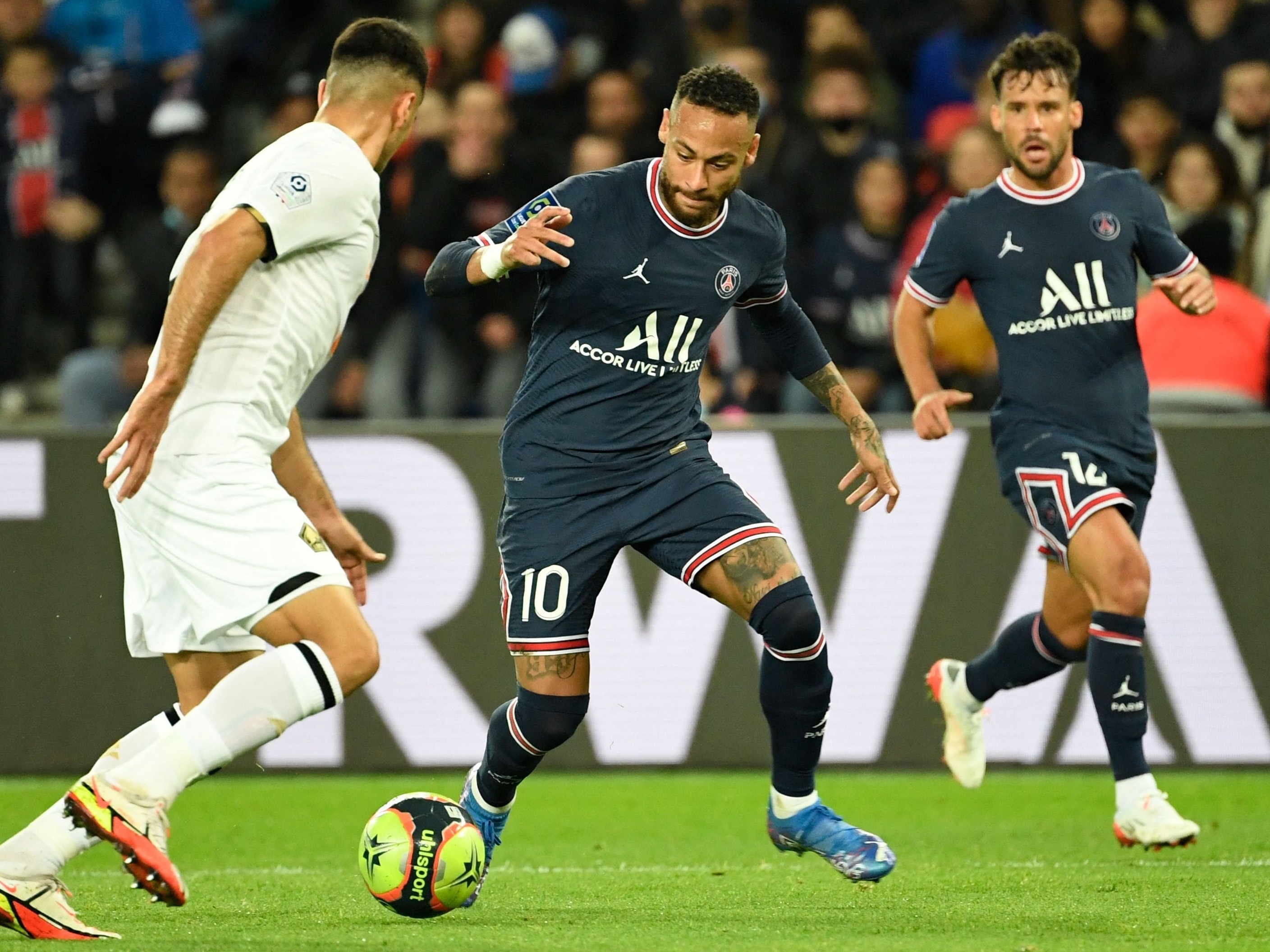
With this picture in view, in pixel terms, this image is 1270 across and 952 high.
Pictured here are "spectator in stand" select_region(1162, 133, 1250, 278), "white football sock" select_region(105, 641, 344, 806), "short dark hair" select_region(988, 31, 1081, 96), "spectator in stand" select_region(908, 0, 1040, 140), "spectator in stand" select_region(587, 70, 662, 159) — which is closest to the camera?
"white football sock" select_region(105, 641, 344, 806)

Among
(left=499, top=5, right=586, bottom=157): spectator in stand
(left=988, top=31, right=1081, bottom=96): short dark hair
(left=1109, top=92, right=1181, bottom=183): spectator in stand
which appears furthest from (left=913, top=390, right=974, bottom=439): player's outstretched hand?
(left=499, top=5, right=586, bottom=157): spectator in stand

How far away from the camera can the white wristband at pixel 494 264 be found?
4789mm

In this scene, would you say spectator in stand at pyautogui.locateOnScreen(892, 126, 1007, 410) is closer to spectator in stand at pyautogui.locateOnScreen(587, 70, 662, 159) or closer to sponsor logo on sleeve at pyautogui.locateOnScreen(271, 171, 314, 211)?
spectator in stand at pyautogui.locateOnScreen(587, 70, 662, 159)

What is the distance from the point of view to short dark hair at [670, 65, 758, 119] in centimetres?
505

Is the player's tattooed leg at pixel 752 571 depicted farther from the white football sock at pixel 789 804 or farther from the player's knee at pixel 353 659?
the player's knee at pixel 353 659

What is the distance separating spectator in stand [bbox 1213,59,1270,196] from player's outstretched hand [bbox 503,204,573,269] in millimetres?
6012

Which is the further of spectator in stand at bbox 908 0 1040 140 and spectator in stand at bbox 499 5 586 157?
spectator in stand at bbox 499 5 586 157

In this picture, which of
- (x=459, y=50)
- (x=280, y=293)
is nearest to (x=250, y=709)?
(x=280, y=293)

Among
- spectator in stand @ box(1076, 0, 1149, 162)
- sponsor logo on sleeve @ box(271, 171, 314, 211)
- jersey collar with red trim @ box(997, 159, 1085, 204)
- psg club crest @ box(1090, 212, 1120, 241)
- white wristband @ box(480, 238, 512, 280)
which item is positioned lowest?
white wristband @ box(480, 238, 512, 280)

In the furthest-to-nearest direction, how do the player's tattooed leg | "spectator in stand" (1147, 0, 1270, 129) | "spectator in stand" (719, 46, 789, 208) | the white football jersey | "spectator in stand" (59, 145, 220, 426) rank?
1. "spectator in stand" (1147, 0, 1270, 129)
2. "spectator in stand" (719, 46, 789, 208)
3. "spectator in stand" (59, 145, 220, 426)
4. the player's tattooed leg
5. the white football jersey

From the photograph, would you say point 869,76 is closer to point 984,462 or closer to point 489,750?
point 984,462

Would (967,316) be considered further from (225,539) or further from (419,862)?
(225,539)

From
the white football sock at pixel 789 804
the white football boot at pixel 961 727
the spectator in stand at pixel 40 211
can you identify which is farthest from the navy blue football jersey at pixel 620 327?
the spectator in stand at pixel 40 211

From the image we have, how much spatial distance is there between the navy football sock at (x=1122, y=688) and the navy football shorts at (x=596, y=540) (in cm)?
157
